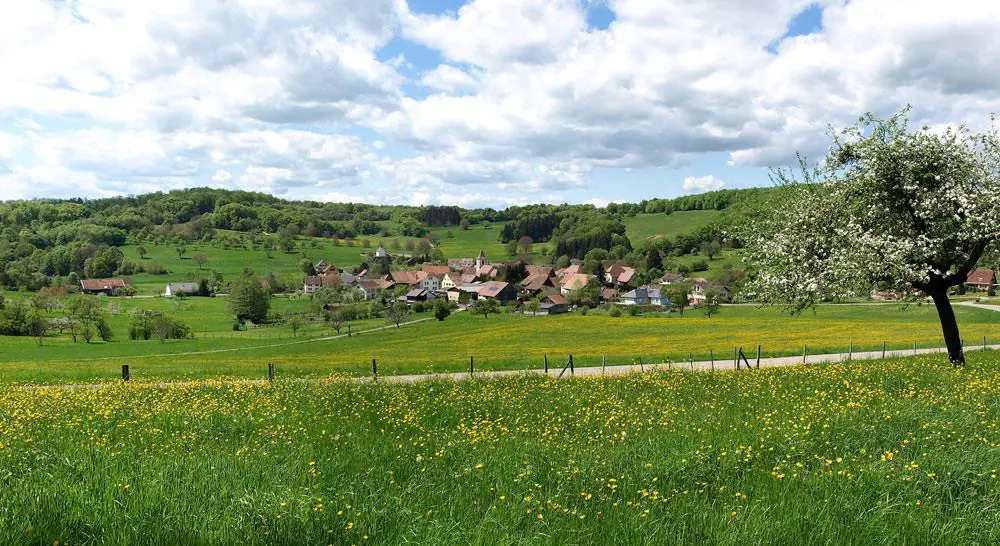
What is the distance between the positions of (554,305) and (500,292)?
28.0 meters

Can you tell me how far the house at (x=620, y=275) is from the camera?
181150 mm

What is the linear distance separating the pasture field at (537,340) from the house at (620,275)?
2559 inches

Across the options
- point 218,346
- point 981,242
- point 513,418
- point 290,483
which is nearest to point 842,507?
point 290,483

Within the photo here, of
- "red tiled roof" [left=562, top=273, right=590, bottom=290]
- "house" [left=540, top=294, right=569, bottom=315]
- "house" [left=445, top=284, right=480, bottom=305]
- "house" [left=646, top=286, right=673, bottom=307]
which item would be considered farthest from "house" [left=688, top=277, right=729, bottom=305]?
"house" [left=445, top=284, right=480, bottom=305]

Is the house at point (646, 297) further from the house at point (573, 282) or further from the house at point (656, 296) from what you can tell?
the house at point (573, 282)

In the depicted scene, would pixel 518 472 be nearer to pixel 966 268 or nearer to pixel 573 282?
pixel 966 268

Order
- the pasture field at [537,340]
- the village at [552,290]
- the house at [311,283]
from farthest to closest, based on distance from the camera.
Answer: the house at [311,283] < the village at [552,290] < the pasture field at [537,340]

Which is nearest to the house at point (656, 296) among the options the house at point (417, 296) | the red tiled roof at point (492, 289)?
the red tiled roof at point (492, 289)

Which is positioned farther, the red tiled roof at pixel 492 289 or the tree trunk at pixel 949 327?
the red tiled roof at pixel 492 289

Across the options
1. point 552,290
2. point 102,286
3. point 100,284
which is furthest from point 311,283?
point 552,290

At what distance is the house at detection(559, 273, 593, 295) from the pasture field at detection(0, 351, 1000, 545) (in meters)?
162

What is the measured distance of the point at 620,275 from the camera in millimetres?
185875

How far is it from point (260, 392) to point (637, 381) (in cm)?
1199

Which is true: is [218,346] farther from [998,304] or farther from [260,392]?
[998,304]
